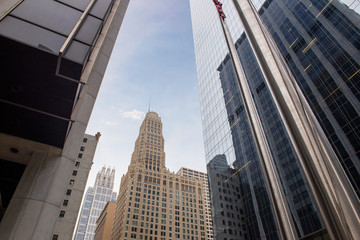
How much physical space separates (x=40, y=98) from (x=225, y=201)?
5431cm

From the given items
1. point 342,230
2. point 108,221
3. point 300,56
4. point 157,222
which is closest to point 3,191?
point 342,230

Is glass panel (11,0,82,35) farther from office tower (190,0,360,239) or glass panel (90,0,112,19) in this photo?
office tower (190,0,360,239)

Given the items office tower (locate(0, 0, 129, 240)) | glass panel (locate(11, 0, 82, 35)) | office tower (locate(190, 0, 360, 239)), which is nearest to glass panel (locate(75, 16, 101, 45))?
office tower (locate(0, 0, 129, 240))

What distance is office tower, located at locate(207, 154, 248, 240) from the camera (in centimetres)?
5206

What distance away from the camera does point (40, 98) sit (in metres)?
8.90

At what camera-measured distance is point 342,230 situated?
90.5 inches

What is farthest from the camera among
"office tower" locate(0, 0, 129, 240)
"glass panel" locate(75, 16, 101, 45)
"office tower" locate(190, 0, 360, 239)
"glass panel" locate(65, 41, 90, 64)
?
"office tower" locate(190, 0, 360, 239)

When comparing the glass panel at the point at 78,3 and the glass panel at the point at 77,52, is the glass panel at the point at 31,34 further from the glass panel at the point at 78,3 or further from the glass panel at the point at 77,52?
the glass panel at the point at 78,3

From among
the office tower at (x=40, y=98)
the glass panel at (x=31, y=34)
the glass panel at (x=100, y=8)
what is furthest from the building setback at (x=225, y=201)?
the glass panel at (x=31, y=34)

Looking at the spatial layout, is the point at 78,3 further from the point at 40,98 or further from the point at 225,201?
the point at 225,201

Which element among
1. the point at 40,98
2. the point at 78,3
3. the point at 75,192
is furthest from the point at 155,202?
the point at 40,98

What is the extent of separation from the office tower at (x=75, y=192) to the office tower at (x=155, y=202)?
1744 inches

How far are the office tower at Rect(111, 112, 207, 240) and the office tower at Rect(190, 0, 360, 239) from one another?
52487mm

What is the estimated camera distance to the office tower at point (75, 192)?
48.5m
